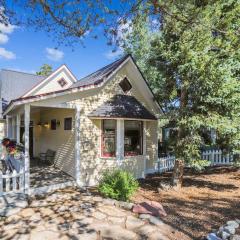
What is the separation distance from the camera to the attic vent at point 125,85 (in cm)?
1155

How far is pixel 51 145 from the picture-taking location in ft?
42.0

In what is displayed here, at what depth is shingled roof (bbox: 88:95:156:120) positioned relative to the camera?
404 inches

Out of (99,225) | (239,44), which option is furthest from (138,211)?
(239,44)

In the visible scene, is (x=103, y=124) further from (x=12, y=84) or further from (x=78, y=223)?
(x=12, y=84)

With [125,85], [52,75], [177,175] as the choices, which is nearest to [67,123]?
[125,85]

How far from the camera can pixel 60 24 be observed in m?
6.20

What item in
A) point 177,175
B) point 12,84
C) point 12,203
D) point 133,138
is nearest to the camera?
point 12,203

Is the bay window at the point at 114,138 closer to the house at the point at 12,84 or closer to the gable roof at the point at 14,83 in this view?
the house at the point at 12,84

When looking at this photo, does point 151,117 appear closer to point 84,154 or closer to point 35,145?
point 84,154

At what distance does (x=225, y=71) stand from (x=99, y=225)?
6142 millimetres

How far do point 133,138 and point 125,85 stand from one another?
2.55 metres

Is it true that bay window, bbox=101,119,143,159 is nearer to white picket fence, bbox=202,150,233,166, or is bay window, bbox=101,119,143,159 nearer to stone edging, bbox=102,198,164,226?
stone edging, bbox=102,198,164,226

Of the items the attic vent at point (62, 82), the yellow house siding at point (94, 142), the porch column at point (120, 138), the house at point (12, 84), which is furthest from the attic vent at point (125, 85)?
the house at point (12, 84)

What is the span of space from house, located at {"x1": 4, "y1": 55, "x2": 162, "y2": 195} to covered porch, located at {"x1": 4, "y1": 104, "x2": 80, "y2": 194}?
4 centimetres
